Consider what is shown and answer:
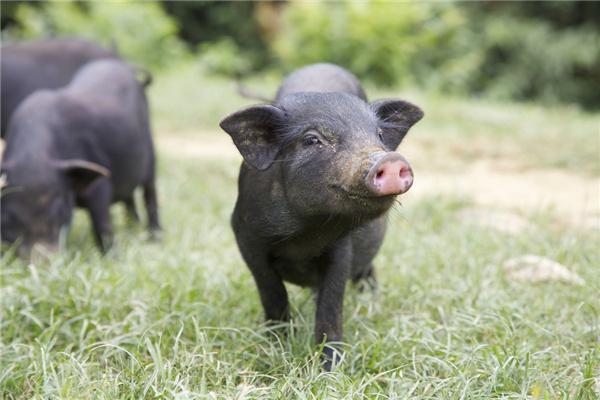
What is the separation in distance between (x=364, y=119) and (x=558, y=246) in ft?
7.19

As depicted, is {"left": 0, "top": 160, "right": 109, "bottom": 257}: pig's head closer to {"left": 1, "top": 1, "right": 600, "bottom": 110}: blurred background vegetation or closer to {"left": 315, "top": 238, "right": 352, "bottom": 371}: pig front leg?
{"left": 315, "top": 238, "right": 352, "bottom": 371}: pig front leg


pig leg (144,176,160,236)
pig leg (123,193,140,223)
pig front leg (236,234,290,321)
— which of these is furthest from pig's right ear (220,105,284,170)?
pig leg (123,193,140,223)

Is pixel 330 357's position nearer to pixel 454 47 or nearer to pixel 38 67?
pixel 38 67

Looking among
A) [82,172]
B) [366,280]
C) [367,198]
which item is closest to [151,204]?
[82,172]

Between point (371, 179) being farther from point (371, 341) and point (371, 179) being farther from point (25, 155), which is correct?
point (25, 155)

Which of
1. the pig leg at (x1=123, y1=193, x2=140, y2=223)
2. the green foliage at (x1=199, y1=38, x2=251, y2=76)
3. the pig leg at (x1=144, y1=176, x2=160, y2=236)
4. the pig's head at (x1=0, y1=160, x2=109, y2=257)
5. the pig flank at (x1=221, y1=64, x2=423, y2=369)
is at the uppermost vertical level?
the pig flank at (x1=221, y1=64, x2=423, y2=369)

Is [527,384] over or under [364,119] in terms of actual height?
under

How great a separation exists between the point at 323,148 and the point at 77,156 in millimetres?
2790

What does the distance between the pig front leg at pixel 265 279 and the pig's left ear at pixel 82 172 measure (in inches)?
73.0

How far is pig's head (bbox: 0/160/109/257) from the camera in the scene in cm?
485

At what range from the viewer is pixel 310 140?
9.78 feet

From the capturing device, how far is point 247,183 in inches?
132

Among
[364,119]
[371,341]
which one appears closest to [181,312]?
[371,341]

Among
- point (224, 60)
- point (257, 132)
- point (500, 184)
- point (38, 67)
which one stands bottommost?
point (224, 60)
